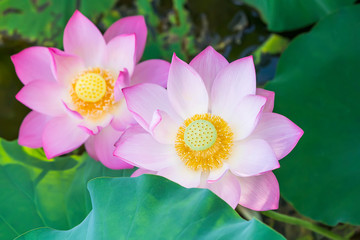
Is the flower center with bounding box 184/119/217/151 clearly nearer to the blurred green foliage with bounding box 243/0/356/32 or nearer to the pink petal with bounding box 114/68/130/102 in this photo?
the pink petal with bounding box 114/68/130/102

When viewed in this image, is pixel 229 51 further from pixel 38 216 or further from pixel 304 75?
pixel 38 216

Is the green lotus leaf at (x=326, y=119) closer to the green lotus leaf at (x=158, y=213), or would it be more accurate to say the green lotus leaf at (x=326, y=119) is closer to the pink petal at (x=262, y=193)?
the pink petal at (x=262, y=193)

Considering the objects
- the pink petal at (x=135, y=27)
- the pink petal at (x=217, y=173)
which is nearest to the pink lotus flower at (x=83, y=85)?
the pink petal at (x=135, y=27)

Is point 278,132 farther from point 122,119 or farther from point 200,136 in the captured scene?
point 122,119

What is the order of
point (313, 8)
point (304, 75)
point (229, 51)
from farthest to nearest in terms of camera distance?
point (229, 51) < point (313, 8) < point (304, 75)

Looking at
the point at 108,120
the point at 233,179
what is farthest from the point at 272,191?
the point at 108,120

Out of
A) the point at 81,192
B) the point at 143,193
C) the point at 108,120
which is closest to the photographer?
the point at 143,193
